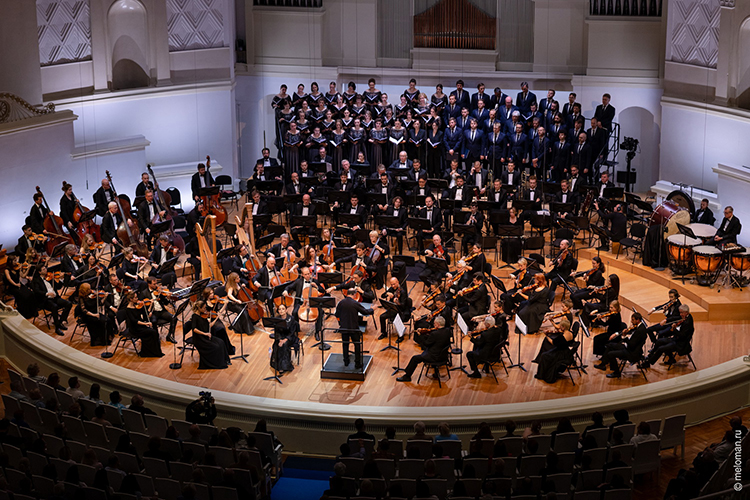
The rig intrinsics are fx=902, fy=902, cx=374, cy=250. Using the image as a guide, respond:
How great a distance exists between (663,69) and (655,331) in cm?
898

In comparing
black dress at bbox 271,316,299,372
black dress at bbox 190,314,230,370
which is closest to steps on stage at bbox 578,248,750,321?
black dress at bbox 271,316,299,372

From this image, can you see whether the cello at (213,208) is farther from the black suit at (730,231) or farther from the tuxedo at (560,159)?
the black suit at (730,231)

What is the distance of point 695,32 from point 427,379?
32.4 ft

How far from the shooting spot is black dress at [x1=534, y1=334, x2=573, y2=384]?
A: 35.5ft

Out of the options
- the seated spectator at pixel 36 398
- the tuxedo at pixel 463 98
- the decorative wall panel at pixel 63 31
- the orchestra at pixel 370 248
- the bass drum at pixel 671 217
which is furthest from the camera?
the tuxedo at pixel 463 98

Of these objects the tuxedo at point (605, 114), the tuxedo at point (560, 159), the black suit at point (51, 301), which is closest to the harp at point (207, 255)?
the black suit at point (51, 301)

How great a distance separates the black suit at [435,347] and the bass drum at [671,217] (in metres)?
4.83

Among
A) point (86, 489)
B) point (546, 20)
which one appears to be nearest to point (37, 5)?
point (546, 20)

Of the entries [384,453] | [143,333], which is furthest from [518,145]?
[384,453]

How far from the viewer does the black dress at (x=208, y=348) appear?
11.1m

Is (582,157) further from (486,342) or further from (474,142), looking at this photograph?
(486,342)

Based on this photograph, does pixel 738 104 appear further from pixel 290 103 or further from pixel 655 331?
pixel 290 103

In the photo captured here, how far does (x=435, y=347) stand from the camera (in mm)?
10789

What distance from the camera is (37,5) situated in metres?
16.4
